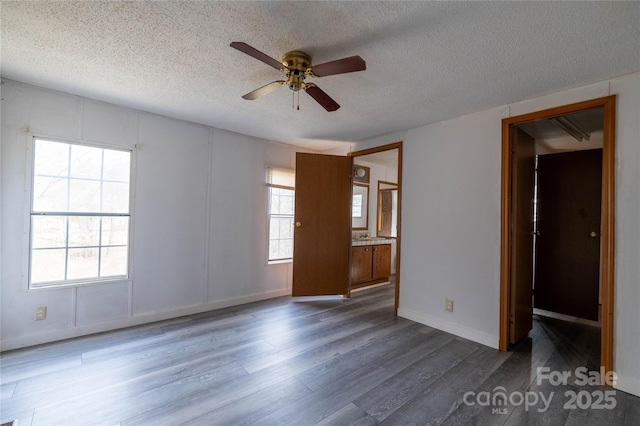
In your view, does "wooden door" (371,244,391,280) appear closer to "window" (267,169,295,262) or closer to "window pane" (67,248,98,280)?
"window" (267,169,295,262)

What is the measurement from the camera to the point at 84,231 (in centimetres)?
277

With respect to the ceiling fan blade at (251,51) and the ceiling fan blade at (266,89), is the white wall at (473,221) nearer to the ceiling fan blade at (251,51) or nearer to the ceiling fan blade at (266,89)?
the ceiling fan blade at (266,89)

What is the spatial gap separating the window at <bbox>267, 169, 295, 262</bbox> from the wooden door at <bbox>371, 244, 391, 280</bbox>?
1.61 meters

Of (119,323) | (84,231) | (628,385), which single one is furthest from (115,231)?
(628,385)

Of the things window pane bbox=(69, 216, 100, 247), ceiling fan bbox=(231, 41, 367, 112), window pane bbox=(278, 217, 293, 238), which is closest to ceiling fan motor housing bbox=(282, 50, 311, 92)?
ceiling fan bbox=(231, 41, 367, 112)

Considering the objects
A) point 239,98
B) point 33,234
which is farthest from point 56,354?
point 239,98

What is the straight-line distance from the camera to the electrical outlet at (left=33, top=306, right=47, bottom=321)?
2.49 m

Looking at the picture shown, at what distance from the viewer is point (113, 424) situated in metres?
1.57

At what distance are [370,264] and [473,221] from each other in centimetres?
230

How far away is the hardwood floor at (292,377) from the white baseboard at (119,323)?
10cm

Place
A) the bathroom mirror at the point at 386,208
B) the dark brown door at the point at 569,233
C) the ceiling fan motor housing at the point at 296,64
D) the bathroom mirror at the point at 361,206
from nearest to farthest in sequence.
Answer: the ceiling fan motor housing at the point at 296,64
the dark brown door at the point at 569,233
the bathroom mirror at the point at 361,206
the bathroom mirror at the point at 386,208

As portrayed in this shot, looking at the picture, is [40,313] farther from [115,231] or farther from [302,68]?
[302,68]

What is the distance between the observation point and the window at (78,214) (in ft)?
8.36

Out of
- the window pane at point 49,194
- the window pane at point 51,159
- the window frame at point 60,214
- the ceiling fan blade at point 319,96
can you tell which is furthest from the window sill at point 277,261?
the ceiling fan blade at point 319,96
